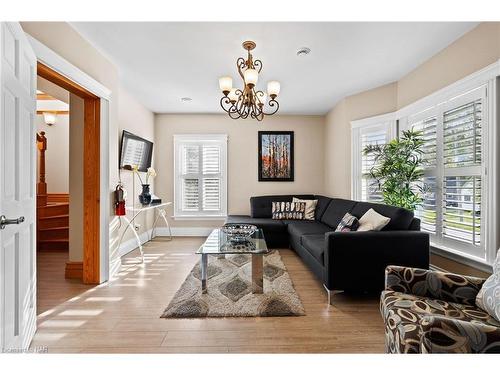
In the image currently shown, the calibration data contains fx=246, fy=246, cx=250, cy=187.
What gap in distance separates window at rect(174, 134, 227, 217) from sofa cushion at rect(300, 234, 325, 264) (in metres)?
2.39

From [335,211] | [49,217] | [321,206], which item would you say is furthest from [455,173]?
[49,217]

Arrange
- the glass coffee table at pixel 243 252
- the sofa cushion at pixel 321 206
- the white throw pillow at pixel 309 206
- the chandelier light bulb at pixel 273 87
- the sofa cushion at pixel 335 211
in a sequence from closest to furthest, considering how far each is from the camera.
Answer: the glass coffee table at pixel 243 252 → the chandelier light bulb at pixel 273 87 → the sofa cushion at pixel 335 211 → the sofa cushion at pixel 321 206 → the white throw pillow at pixel 309 206

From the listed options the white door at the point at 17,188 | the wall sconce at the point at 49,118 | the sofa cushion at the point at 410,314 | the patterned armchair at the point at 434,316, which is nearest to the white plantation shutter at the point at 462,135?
the patterned armchair at the point at 434,316

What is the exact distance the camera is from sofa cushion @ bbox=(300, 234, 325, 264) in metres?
2.59

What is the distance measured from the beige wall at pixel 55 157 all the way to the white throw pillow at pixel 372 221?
5.55 m

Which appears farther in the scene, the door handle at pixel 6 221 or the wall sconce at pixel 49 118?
the wall sconce at pixel 49 118

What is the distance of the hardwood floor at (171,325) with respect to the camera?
1.75 metres

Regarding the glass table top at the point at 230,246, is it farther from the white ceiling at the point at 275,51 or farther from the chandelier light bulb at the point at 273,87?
the white ceiling at the point at 275,51

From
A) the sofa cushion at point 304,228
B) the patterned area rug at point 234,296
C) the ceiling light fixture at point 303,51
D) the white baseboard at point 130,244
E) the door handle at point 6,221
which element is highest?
the ceiling light fixture at point 303,51

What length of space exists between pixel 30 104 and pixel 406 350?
9.09ft

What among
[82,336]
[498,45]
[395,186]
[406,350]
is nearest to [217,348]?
[82,336]

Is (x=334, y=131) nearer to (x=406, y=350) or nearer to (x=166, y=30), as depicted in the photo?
(x=166, y=30)

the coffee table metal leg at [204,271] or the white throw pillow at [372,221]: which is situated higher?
the white throw pillow at [372,221]
